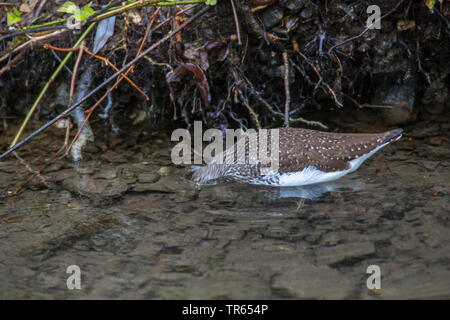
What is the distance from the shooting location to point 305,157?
175 inches

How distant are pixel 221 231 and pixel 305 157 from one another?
47.3 inches

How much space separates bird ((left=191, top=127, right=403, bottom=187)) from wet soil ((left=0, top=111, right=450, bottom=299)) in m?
0.13

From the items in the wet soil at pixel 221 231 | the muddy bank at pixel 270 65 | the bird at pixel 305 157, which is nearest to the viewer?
the wet soil at pixel 221 231

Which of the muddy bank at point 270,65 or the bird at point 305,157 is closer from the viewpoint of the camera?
the bird at point 305,157

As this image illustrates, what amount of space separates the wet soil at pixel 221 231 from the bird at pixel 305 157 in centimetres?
13

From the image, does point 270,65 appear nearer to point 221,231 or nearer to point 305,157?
point 305,157

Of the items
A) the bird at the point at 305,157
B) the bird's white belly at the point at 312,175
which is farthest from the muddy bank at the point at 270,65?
the bird's white belly at the point at 312,175

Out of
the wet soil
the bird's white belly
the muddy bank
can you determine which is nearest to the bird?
the bird's white belly

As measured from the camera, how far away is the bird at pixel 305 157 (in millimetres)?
4438

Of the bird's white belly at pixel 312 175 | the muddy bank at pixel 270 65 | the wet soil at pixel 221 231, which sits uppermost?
the muddy bank at pixel 270 65

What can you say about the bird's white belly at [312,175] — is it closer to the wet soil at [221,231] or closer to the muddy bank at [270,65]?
the wet soil at [221,231]

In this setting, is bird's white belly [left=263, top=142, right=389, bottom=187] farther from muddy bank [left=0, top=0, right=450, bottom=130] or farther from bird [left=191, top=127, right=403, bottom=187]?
muddy bank [left=0, top=0, right=450, bottom=130]

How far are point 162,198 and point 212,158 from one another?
1043 millimetres
